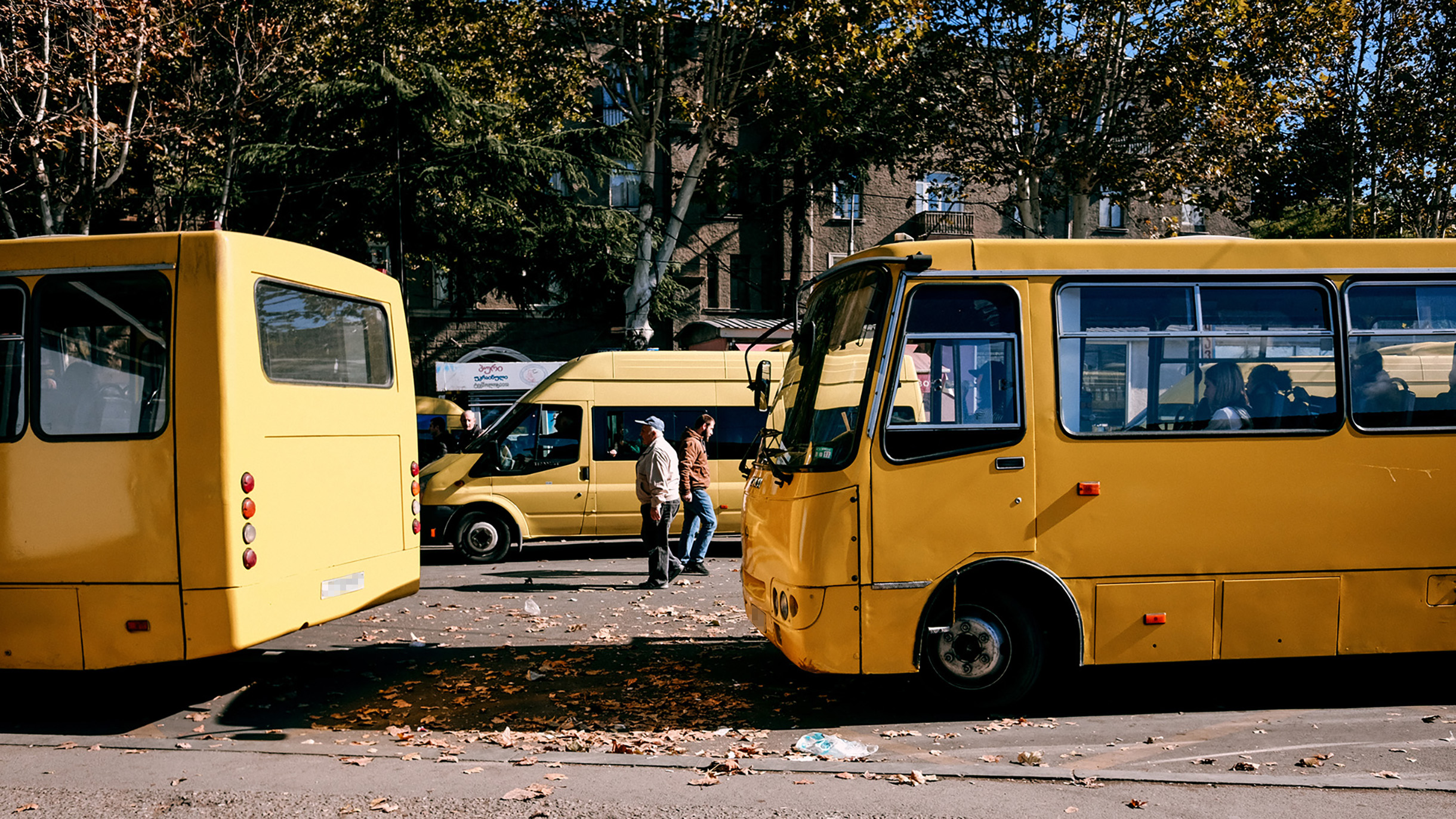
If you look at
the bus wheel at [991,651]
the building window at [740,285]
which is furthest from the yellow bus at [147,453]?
the building window at [740,285]

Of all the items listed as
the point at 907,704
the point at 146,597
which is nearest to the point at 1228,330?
the point at 907,704

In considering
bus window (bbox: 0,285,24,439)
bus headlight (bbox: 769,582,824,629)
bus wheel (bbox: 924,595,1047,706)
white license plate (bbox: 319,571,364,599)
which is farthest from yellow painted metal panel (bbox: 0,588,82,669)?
bus wheel (bbox: 924,595,1047,706)

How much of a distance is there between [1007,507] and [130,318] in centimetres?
518

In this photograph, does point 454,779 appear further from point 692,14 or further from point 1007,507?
point 692,14

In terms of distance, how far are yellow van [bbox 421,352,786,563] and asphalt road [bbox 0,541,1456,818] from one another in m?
4.55

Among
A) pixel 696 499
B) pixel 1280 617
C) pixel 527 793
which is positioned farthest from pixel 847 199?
pixel 527 793

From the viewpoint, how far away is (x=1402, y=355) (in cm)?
671

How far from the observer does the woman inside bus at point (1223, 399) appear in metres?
6.49

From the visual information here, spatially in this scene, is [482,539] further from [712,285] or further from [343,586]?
[712,285]

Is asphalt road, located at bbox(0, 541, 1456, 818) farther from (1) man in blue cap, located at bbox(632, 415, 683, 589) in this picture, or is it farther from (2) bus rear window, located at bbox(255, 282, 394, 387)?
(1) man in blue cap, located at bbox(632, 415, 683, 589)

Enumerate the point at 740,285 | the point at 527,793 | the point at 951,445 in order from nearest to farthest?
the point at 527,793 < the point at 951,445 < the point at 740,285

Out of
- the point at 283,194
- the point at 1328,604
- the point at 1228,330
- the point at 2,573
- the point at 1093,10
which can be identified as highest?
the point at 1093,10

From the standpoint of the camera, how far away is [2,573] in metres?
6.41

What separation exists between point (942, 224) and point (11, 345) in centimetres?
3301
